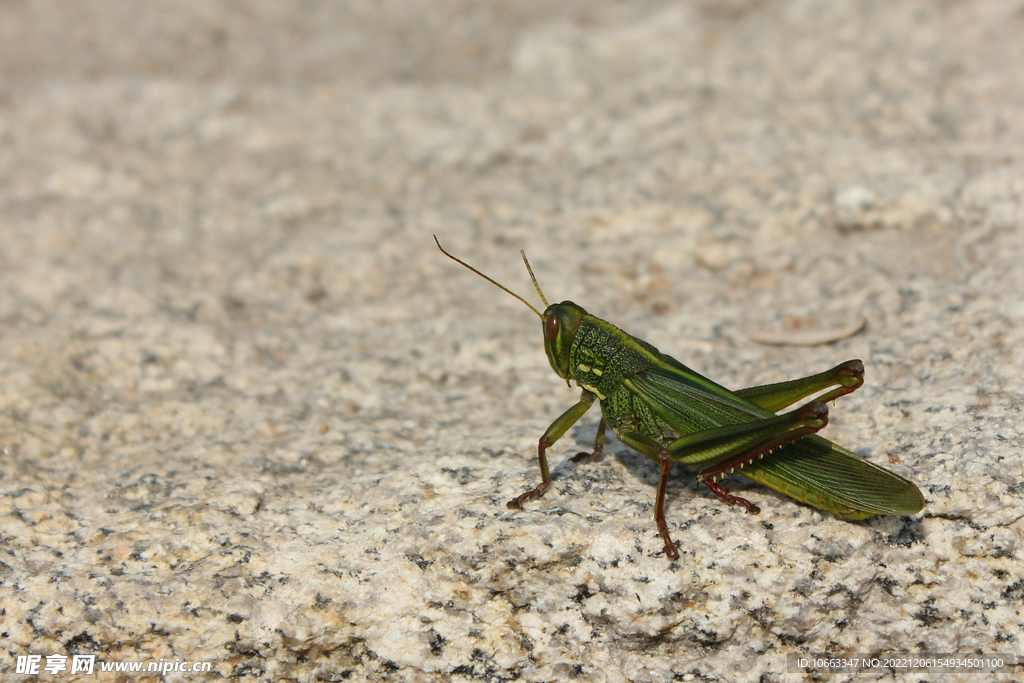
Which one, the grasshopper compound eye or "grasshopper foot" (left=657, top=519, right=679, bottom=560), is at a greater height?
the grasshopper compound eye

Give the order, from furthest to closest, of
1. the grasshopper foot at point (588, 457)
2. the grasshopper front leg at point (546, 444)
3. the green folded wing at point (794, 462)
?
the grasshopper foot at point (588, 457)
the grasshopper front leg at point (546, 444)
the green folded wing at point (794, 462)

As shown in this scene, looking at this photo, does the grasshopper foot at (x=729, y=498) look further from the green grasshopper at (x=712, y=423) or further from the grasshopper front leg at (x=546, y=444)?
the grasshopper front leg at (x=546, y=444)

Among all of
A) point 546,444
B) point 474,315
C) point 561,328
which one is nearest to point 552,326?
point 561,328

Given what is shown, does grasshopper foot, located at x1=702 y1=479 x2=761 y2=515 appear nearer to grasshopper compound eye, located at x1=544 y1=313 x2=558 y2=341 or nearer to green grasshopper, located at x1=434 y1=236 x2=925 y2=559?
green grasshopper, located at x1=434 y1=236 x2=925 y2=559

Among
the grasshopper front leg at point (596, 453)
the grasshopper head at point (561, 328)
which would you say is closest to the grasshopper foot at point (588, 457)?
the grasshopper front leg at point (596, 453)

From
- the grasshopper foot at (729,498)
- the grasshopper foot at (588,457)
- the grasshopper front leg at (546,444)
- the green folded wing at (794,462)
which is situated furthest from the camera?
the grasshopper foot at (588,457)

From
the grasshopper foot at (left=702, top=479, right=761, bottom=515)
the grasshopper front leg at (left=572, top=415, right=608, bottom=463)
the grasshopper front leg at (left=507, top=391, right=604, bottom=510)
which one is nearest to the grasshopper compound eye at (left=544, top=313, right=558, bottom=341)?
the grasshopper front leg at (left=507, top=391, right=604, bottom=510)

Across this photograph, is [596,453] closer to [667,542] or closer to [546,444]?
[546,444]
